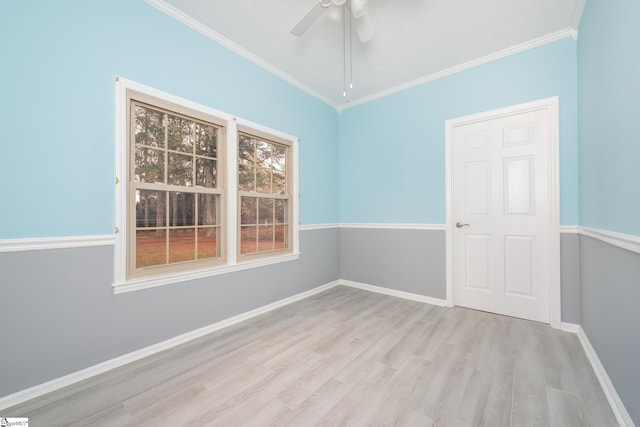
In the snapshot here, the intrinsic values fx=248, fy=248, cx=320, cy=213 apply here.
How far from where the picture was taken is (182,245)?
7.47 ft

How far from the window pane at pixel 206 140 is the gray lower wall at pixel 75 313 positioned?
3.71ft

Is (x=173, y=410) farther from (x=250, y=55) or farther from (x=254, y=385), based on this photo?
(x=250, y=55)

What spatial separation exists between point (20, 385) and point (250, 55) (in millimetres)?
3193

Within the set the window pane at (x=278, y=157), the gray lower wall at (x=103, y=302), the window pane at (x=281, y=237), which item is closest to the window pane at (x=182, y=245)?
the gray lower wall at (x=103, y=302)

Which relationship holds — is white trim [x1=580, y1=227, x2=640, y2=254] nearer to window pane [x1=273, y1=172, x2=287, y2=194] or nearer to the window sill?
the window sill

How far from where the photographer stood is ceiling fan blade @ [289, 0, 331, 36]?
1757 millimetres

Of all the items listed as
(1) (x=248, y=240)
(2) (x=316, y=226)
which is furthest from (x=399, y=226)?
(1) (x=248, y=240)

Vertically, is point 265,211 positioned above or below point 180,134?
below

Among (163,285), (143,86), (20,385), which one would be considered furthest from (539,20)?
(20,385)

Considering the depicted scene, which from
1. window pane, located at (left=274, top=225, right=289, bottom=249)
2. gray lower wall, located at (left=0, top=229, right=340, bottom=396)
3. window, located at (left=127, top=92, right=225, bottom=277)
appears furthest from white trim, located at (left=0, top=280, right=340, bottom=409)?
window pane, located at (left=274, top=225, right=289, bottom=249)

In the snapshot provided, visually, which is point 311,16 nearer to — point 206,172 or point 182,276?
point 206,172

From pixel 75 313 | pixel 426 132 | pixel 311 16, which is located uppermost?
pixel 311 16

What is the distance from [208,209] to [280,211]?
3.22 ft

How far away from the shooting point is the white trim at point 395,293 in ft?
10.1
